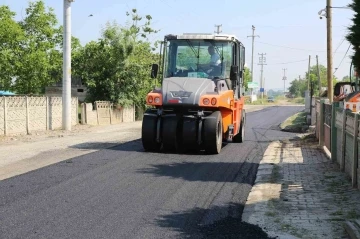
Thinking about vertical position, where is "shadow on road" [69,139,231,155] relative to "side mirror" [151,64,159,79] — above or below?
below

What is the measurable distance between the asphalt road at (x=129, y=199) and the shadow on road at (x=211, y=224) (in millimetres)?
12

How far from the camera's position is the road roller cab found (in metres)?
14.3

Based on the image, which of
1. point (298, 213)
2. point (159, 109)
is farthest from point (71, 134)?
point (298, 213)

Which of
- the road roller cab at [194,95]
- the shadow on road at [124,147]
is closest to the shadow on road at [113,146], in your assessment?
the shadow on road at [124,147]

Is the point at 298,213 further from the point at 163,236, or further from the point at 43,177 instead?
the point at 43,177

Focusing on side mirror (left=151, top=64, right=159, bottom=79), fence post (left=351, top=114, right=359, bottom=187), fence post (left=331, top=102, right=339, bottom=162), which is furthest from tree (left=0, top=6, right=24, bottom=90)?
fence post (left=351, top=114, right=359, bottom=187)

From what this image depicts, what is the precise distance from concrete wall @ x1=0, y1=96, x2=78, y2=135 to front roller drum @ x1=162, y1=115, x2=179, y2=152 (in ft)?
23.4

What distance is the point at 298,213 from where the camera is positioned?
7777 millimetres

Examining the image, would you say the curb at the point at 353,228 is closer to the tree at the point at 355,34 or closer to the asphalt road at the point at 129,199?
the asphalt road at the point at 129,199

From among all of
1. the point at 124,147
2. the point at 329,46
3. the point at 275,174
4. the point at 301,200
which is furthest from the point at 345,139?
the point at 329,46

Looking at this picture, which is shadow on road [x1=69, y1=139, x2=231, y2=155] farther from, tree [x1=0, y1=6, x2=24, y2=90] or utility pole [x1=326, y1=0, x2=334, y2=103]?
tree [x1=0, y1=6, x2=24, y2=90]

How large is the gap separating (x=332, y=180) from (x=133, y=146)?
7.25m

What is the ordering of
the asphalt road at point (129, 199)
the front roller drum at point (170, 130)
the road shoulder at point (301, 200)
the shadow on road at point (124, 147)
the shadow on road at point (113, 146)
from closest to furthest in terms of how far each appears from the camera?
the asphalt road at point (129, 199), the road shoulder at point (301, 200), the front roller drum at point (170, 130), the shadow on road at point (124, 147), the shadow on road at point (113, 146)

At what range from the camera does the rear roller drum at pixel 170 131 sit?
1437cm
